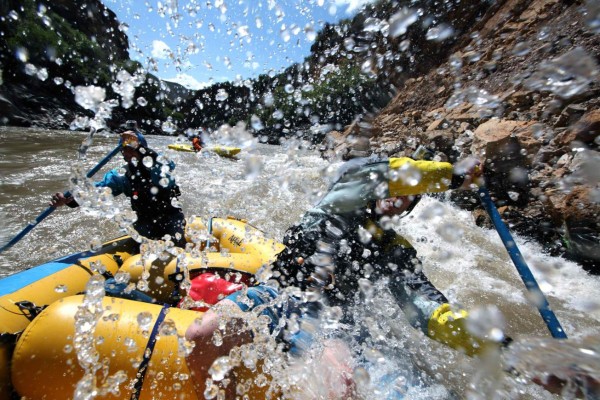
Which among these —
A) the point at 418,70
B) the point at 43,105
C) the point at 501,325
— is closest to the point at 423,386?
the point at 501,325

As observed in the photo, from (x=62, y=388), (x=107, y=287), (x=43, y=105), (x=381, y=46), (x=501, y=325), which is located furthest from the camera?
(x=381, y=46)

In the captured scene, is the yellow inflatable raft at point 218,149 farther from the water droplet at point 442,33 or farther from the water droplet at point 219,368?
the water droplet at point 442,33

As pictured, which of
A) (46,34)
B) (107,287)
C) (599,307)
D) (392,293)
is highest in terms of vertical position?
(46,34)

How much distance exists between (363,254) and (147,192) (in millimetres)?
2514

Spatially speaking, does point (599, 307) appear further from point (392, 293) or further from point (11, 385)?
point (11, 385)

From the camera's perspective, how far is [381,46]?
3136 centimetres

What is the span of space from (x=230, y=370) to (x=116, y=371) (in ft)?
1.98

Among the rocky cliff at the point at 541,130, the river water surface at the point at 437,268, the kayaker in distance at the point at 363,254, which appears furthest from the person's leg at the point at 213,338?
the rocky cliff at the point at 541,130

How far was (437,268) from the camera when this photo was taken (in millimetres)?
4191

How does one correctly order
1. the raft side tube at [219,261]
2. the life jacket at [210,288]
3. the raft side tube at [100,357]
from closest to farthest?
the raft side tube at [100,357], the life jacket at [210,288], the raft side tube at [219,261]

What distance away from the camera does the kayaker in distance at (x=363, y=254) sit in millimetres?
2209

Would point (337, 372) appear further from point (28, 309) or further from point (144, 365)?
point (28, 309)

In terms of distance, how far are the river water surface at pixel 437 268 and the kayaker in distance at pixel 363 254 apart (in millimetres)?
292

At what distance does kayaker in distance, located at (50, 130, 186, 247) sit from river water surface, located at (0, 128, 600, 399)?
0.99 meters
